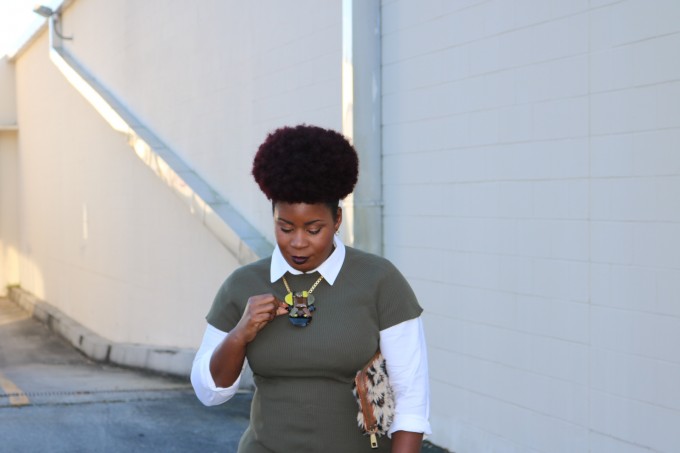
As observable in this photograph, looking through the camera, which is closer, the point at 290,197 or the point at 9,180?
the point at 290,197

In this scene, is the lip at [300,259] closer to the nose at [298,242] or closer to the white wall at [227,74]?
the nose at [298,242]

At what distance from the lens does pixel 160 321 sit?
456 inches

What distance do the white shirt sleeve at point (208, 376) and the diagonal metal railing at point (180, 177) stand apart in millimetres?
5664

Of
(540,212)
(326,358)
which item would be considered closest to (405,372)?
(326,358)

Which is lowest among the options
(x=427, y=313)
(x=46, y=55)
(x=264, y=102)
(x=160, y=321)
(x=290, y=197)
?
(x=160, y=321)

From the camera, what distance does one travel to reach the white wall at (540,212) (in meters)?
4.87

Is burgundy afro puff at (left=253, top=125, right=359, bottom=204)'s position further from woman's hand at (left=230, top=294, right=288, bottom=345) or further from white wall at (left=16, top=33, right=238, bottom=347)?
white wall at (left=16, top=33, right=238, bottom=347)

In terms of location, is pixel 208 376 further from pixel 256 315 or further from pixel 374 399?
pixel 374 399

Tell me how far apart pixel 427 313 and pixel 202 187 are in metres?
4.17

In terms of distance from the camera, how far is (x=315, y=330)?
2.83 m

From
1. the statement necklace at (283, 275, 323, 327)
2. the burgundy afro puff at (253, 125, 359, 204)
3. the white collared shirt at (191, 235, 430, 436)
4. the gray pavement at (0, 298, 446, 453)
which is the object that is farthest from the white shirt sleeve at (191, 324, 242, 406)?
the gray pavement at (0, 298, 446, 453)

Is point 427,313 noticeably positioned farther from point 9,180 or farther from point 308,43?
point 9,180

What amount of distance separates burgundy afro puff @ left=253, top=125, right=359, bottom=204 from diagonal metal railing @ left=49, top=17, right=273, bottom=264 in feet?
18.9

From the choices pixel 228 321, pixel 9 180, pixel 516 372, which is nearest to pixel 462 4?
pixel 516 372
